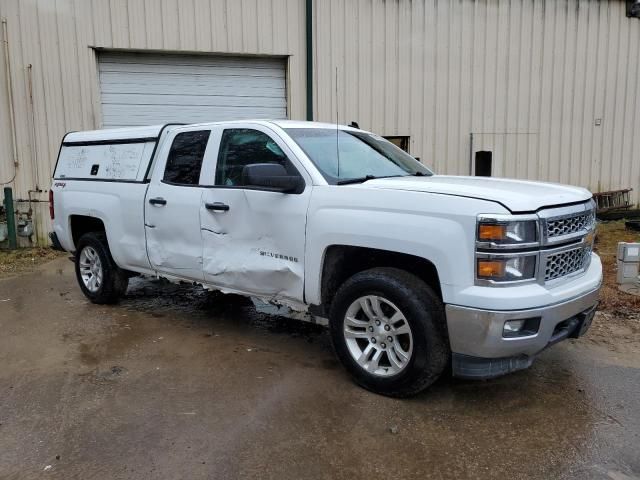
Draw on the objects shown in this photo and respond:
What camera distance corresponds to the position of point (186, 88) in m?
10.5

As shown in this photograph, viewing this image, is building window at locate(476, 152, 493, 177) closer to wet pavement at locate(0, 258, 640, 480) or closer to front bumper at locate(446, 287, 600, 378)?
wet pavement at locate(0, 258, 640, 480)

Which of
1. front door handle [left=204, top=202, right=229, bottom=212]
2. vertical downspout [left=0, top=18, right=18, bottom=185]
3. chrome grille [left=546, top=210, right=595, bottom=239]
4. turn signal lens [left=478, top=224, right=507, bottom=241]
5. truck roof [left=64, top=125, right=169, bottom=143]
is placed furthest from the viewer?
vertical downspout [left=0, top=18, right=18, bottom=185]

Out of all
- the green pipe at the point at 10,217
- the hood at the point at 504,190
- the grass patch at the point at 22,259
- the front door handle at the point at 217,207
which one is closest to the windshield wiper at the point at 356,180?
the hood at the point at 504,190

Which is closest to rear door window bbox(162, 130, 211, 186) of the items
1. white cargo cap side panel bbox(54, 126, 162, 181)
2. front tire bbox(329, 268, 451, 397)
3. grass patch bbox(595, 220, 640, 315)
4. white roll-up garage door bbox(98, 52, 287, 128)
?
white cargo cap side panel bbox(54, 126, 162, 181)

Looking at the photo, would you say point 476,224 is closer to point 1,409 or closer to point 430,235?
point 430,235

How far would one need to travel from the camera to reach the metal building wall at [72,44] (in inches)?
382

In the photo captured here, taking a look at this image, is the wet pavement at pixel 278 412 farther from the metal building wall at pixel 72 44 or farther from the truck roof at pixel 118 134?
the metal building wall at pixel 72 44

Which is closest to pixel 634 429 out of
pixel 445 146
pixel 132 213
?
pixel 132 213

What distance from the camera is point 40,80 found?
9.81 metres

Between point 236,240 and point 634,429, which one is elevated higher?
point 236,240

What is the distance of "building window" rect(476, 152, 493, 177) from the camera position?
37.7ft

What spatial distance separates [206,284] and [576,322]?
9.77 feet

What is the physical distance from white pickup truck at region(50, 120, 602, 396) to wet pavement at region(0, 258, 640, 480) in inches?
14.6

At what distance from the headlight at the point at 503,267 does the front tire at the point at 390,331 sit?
15.7 inches
